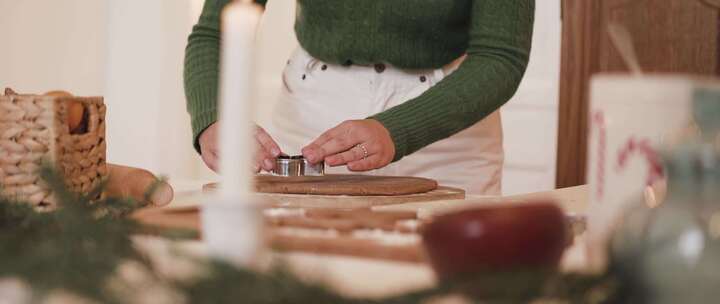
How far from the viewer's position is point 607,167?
2.07ft

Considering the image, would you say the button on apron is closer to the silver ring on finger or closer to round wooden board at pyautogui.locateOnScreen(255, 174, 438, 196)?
the silver ring on finger

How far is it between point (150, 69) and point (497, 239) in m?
3.54

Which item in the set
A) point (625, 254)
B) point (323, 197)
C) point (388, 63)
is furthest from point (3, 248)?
point (388, 63)

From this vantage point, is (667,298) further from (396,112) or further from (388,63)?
(388,63)

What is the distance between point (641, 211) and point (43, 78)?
11.1ft

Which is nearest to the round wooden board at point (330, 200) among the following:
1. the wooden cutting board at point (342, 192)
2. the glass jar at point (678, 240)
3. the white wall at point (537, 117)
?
the wooden cutting board at point (342, 192)

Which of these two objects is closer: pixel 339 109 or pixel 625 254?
pixel 625 254

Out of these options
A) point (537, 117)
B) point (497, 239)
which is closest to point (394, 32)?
point (497, 239)

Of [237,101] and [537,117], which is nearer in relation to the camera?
[237,101]

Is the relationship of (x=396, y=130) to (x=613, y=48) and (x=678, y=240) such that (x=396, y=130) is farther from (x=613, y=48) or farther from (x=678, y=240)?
(x=613, y=48)

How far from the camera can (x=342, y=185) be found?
1327mm

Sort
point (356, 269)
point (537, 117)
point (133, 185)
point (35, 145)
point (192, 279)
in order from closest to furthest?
point (192, 279)
point (356, 269)
point (35, 145)
point (133, 185)
point (537, 117)

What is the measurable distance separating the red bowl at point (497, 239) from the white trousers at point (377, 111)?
127cm

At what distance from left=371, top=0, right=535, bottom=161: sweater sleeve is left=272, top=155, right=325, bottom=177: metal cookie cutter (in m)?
0.15
